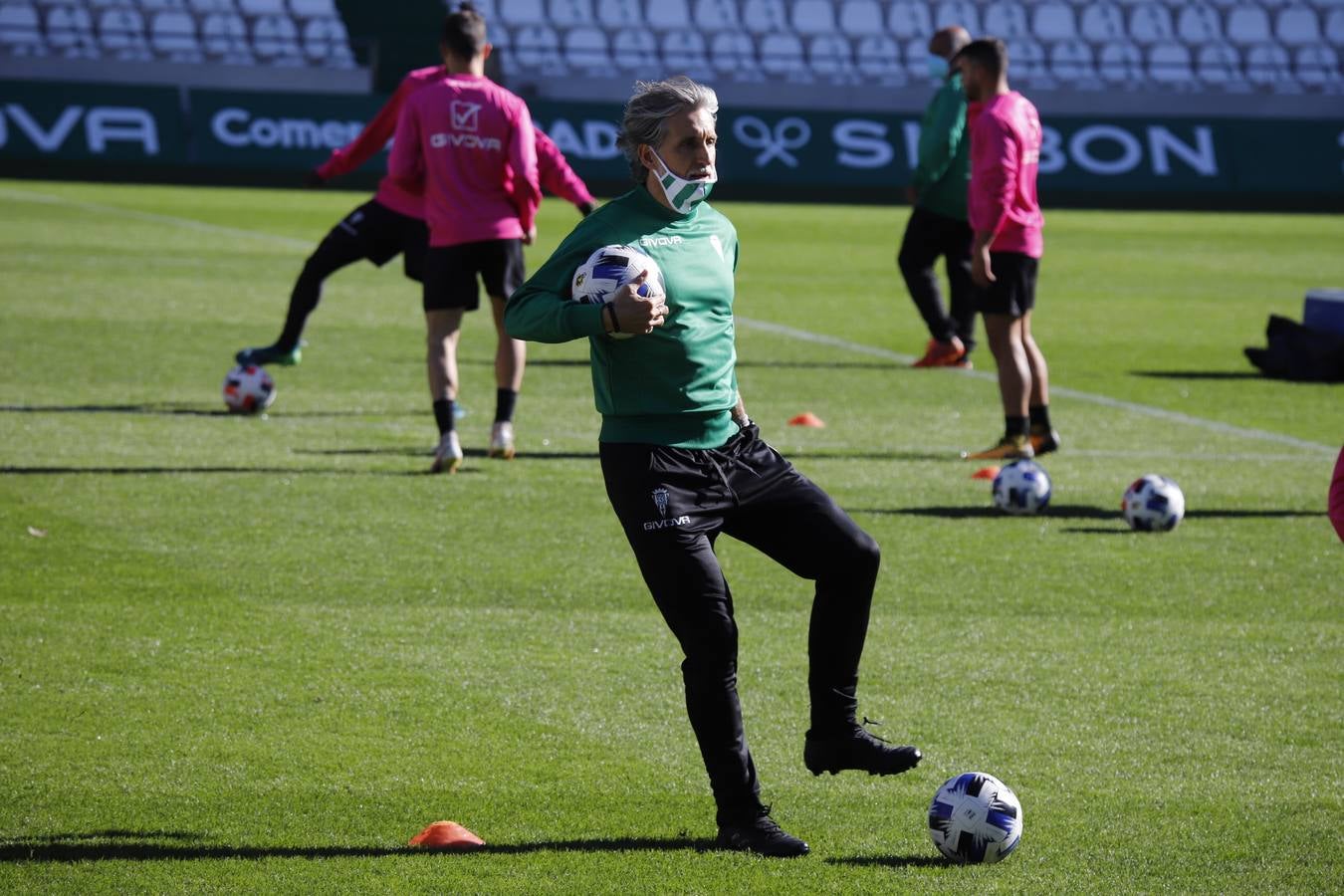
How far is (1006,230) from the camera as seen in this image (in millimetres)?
10719

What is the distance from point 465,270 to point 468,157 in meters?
0.58

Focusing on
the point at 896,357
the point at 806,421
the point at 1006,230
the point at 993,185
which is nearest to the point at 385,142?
the point at 806,421

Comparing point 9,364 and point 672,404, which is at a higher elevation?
point 672,404

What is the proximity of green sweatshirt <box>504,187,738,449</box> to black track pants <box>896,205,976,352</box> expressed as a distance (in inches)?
380

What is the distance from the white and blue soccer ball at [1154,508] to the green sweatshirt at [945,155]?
5.67 metres

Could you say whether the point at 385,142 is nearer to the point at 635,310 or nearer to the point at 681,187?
the point at 681,187

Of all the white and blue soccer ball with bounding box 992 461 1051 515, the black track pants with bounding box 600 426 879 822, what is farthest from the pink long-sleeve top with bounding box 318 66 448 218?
the black track pants with bounding box 600 426 879 822

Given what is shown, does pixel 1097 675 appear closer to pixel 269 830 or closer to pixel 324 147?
pixel 269 830

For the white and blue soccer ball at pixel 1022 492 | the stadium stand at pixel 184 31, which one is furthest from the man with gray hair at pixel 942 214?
the stadium stand at pixel 184 31

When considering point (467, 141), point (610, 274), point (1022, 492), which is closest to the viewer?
point (610, 274)

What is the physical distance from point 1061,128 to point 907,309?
17.2 m

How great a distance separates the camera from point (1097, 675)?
21.2 feet

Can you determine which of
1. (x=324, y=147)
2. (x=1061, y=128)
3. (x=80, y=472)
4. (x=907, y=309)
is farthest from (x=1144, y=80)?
(x=80, y=472)

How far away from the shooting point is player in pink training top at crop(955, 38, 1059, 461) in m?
10.5
